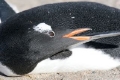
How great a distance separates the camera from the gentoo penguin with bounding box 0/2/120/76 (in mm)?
1943

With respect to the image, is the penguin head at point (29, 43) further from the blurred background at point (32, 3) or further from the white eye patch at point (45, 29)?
the blurred background at point (32, 3)

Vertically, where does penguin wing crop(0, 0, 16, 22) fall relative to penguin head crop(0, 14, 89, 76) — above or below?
above

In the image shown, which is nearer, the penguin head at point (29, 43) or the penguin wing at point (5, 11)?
the penguin head at point (29, 43)

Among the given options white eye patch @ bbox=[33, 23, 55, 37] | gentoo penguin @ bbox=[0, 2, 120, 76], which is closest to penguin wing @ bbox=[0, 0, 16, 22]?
gentoo penguin @ bbox=[0, 2, 120, 76]

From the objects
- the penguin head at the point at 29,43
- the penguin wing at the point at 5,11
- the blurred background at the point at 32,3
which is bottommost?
the penguin head at the point at 29,43

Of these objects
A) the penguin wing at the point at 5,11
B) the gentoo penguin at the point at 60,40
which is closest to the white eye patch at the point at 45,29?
the gentoo penguin at the point at 60,40

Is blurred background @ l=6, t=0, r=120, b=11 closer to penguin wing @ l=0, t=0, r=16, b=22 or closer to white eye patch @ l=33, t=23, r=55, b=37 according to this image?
penguin wing @ l=0, t=0, r=16, b=22

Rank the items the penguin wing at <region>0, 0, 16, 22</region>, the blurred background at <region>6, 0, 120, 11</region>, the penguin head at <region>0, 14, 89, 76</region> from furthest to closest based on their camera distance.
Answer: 1. the blurred background at <region>6, 0, 120, 11</region>
2. the penguin wing at <region>0, 0, 16, 22</region>
3. the penguin head at <region>0, 14, 89, 76</region>

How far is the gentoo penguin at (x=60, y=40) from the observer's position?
1.94 meters

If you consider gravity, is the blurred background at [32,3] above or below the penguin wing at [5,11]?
above

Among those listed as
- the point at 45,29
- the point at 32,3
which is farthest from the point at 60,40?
the point at 32,3

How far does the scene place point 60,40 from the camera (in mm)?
1979

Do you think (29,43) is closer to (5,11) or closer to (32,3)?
(5,11)

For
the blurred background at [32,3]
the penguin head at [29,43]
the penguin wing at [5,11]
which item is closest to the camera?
the penguin head at [29,43]
